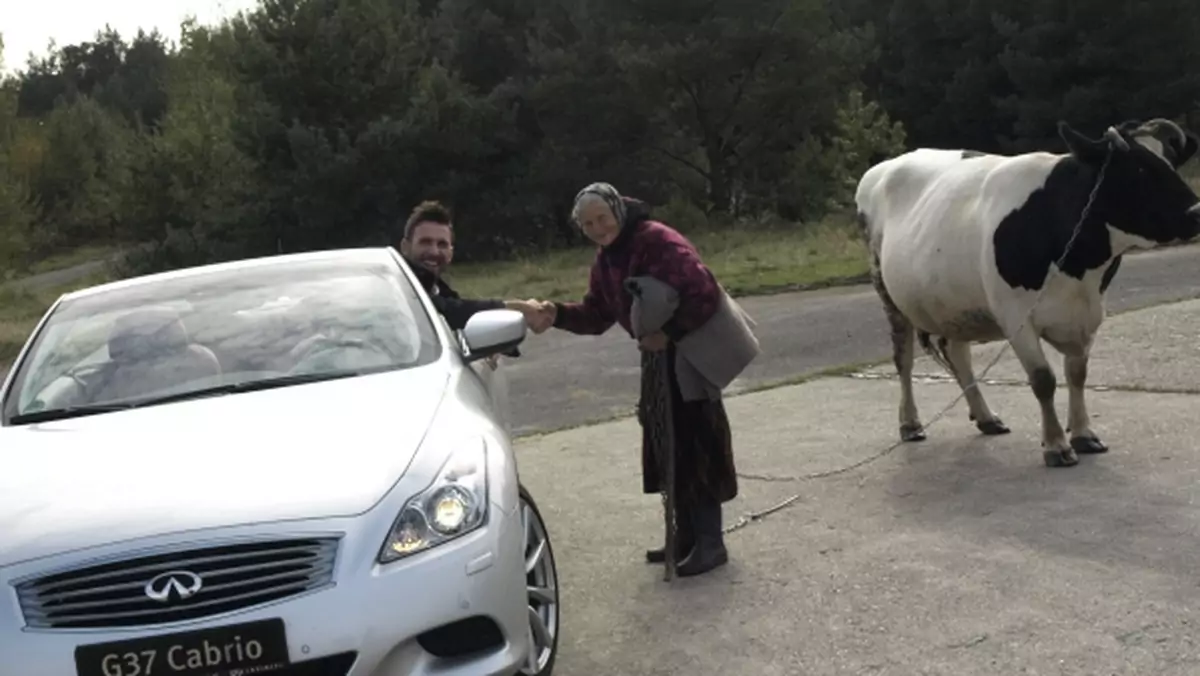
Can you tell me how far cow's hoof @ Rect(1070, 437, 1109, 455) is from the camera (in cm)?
798

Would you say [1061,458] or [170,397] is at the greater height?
[170,397]

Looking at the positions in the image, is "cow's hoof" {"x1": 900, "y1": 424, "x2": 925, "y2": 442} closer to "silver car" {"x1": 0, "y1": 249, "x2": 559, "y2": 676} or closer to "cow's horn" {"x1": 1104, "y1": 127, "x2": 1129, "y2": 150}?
"cow's horn" {"x1": 1104, "y1": 127, "x2": 1129, "y2": 150}

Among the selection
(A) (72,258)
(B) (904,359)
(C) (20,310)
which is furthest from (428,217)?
(A) (72,258)

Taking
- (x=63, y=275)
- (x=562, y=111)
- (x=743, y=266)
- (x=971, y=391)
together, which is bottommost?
(x=63, y=275)

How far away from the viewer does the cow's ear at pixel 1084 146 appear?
25.8 ft

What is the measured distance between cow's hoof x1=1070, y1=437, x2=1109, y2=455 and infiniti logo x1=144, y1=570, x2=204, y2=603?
548cm

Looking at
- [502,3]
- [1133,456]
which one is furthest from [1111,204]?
[502,3]

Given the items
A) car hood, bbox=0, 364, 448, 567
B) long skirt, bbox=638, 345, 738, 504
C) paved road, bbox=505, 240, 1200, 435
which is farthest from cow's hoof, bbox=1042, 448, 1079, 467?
paved road, bbox=505, 240, 1200, 435

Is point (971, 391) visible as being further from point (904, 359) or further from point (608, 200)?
point (608, 200)

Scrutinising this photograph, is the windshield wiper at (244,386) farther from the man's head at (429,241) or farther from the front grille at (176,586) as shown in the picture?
the man's head at (429,241)

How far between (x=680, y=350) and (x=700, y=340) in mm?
104

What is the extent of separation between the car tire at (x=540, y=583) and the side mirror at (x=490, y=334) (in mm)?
619

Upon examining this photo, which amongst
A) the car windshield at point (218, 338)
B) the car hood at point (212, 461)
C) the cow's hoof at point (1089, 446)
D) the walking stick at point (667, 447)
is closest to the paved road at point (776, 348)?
the cow's hoof at point (1089, 446)

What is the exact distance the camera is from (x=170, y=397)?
5.36 metres
